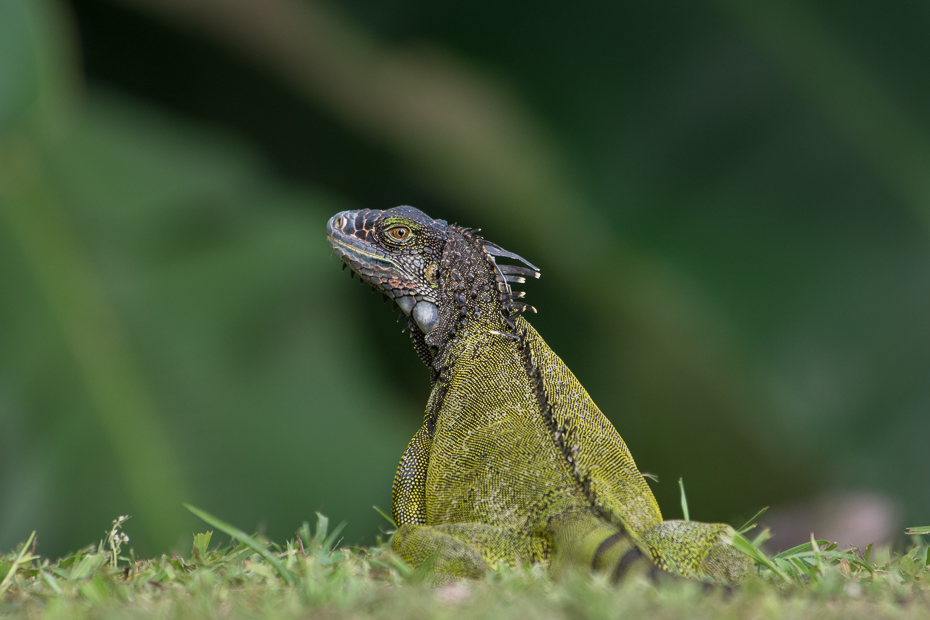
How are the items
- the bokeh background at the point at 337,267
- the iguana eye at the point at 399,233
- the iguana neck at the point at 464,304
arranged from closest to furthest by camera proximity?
the iguana neck at the point at 464,304 < the iguana eye at the point at 399,233 < the bokeh background at the point at 337,267

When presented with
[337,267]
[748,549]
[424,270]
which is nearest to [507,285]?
[424,270]

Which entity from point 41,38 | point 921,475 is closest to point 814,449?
point 921,475

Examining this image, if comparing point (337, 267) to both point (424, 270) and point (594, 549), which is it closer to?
point (424, 270)

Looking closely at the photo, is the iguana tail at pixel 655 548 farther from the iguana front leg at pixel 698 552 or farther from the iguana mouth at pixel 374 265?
the iguana mouth at pixel 374 265

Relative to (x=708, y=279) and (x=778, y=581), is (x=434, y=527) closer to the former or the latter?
(x=778, y=581)

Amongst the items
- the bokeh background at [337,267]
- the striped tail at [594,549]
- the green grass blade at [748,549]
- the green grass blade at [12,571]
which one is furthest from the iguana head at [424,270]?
Answer: the bokeh background at [337,267]

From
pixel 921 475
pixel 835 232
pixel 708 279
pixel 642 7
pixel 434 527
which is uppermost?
pixel 642 7

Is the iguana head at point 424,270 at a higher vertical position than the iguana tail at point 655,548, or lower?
higher
